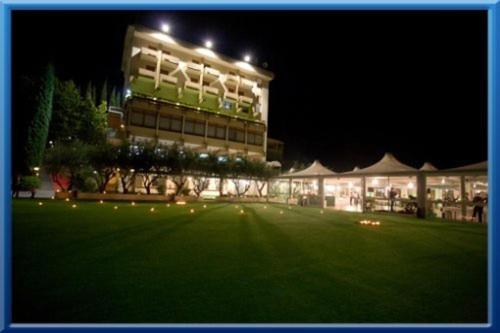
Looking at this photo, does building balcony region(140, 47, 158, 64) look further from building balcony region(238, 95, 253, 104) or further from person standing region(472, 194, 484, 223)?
person standing region(472, 194, 484, 223)

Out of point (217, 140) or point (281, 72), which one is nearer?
point (217, 140)

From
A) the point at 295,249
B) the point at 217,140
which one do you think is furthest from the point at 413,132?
the point at 295,249

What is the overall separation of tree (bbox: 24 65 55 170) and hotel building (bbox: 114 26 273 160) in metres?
5.90

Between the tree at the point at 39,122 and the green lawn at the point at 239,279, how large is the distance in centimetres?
1731

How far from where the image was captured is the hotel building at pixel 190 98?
25859 millimetres

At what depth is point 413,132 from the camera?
27203 millimetres

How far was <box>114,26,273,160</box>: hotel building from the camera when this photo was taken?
25.9 metres

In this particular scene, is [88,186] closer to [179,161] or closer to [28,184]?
[28,184]

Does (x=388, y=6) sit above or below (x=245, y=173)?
above

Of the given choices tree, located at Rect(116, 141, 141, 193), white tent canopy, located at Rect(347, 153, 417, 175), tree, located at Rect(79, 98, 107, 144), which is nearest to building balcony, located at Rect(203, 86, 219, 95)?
tree, located at Rect(79, 98, 107, 144)

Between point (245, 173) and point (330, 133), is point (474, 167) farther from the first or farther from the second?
point (330, 133)

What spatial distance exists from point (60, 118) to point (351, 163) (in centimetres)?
3055

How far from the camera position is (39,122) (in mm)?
20469

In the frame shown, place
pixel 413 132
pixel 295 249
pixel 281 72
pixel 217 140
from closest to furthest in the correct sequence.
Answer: pixel 295 249 → pixel 413 132 → pixel 217 140 → pixel 281 72
